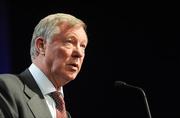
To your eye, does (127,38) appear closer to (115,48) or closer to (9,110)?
(115,48)

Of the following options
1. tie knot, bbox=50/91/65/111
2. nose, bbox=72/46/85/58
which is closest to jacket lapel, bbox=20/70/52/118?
tie knot, bbox=50/91/65/111

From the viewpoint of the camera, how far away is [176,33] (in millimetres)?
4949

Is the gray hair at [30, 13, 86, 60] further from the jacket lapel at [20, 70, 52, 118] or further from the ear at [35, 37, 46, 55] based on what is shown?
the jacket lapel at [20, 70, 52, 118]

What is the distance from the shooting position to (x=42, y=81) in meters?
2.73

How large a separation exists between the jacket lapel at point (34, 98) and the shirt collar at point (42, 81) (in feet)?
0.09

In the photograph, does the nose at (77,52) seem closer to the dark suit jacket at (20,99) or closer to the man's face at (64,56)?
the man's face at (64,56)

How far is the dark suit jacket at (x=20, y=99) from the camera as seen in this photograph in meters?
2.41

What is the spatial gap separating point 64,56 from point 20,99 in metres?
0.41

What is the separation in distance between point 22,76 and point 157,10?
253 cm

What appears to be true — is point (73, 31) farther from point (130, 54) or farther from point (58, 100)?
point (130, 54)

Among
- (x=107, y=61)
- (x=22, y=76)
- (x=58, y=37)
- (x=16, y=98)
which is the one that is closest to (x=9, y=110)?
(x=16, y=98)

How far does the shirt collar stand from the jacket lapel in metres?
0.03

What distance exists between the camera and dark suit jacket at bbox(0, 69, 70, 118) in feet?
7.90

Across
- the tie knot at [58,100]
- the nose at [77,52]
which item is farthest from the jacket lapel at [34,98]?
the nose at [77,52]
